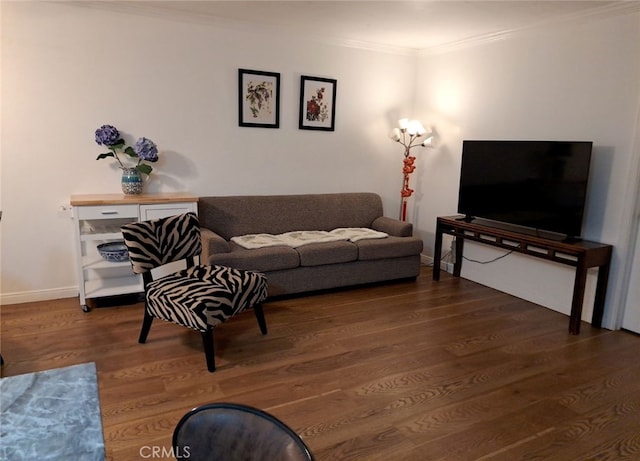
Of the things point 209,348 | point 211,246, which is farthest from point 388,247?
point 209,348

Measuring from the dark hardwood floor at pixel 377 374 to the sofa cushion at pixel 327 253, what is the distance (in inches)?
13.6

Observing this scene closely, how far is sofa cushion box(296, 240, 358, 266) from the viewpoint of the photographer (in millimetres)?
3674

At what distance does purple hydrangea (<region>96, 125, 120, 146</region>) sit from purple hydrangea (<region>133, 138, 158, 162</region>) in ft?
0.59

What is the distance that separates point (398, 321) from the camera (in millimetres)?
3340

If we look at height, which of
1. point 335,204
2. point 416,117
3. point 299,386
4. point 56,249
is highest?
point 416,117

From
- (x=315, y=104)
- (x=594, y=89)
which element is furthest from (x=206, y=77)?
(x=594, y=89)

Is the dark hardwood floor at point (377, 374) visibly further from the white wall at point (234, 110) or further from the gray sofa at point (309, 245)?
the white wall at point (234, 110)

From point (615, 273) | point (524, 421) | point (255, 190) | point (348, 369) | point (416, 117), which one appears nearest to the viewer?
point (524, 421)

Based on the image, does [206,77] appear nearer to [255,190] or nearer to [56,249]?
[255,190]

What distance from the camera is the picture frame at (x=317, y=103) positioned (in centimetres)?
437

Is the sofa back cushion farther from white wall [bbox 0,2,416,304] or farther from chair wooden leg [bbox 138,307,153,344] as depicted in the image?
chair wooden leg [bbox 138,307,153,344]

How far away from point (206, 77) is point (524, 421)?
11.6ft

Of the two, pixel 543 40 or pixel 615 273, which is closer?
pixel 615 273

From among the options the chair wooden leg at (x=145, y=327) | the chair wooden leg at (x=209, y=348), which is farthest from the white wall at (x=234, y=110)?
the chair wooden leg at (x=209, y=348)
